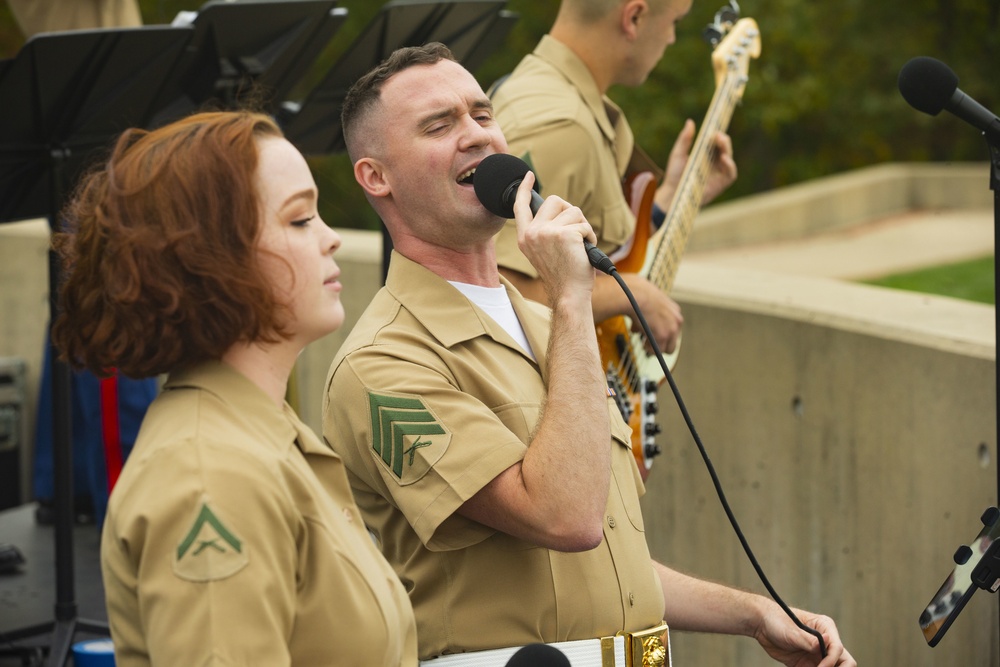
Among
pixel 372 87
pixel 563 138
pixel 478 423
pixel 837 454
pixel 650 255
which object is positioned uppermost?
pixel 372 87

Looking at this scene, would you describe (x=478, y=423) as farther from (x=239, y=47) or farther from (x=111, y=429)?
(x=111, y=429)

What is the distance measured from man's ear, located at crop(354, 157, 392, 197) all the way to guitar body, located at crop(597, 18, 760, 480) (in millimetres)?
1131

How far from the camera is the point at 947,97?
2.75 meters

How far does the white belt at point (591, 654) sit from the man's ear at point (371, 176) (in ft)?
3.16

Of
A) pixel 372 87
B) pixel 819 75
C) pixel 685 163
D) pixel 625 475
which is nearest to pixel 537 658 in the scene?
pixel 625 475

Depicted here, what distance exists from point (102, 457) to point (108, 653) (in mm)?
1680

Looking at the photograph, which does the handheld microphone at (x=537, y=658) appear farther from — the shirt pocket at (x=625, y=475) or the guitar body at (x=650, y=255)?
the guitar body at (x=650, y=255)

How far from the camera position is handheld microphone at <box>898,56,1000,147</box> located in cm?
274

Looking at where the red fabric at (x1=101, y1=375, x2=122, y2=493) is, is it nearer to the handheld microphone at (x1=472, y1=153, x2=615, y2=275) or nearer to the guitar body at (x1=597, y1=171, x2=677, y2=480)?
the guitar body at (x1=597, y1=171, x2=677, y2=480)

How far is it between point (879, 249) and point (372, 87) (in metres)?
7.68

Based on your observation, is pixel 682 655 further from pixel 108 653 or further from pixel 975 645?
pixel 108 653

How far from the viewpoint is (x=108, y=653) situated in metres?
4.05

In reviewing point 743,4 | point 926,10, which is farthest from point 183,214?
point 926,10

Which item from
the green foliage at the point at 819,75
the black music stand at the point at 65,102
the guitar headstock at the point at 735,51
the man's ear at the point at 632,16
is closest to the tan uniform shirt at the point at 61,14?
the black music stand at the point at 65,102
